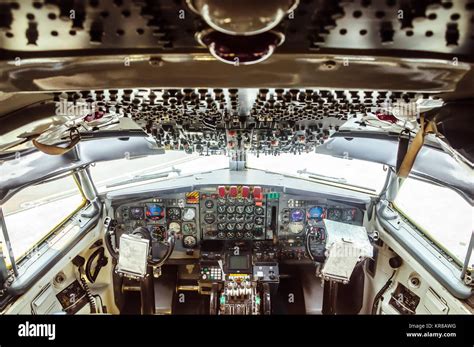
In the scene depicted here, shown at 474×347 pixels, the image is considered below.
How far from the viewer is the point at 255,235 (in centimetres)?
455

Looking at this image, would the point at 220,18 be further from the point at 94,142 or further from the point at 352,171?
the point at 352,171

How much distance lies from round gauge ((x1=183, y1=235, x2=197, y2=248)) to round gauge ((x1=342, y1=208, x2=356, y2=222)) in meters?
1.83

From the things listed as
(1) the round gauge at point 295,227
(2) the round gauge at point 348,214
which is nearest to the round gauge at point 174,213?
(1) the round gauge at point 295,227

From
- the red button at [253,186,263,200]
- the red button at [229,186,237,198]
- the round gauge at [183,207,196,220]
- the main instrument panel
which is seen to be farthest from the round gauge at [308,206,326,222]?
the round gauge at [183,207,196,220]

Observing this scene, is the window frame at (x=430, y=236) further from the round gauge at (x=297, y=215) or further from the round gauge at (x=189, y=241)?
the round gauge at (x=189, y=241)

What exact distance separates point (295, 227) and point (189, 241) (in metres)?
1.32

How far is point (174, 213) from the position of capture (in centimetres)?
438

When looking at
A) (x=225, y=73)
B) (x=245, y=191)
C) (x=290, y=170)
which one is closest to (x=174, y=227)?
(x=245, y=191)

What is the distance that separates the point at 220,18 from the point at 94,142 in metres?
2.79

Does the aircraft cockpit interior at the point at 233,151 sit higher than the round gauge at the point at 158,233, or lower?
higher

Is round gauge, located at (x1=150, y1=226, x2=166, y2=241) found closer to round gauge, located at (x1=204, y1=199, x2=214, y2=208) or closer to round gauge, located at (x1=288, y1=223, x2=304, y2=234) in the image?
round gauge, located at (x1=204, y1=199, x2=214, y2=208)

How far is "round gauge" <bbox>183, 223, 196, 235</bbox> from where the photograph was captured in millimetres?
4469

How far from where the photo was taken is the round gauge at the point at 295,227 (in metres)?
4.41

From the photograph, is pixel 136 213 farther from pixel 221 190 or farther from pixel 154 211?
pixel 221 190
